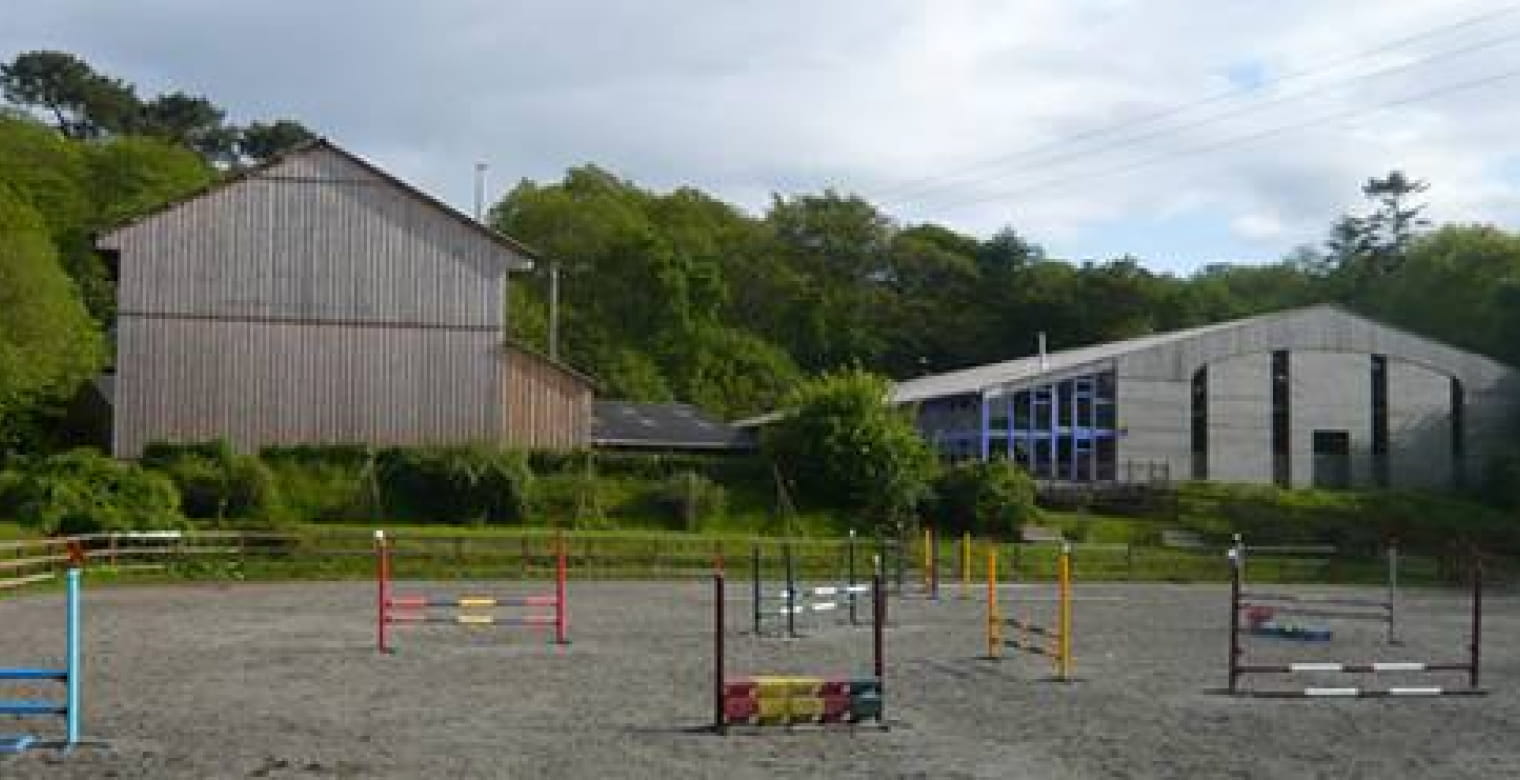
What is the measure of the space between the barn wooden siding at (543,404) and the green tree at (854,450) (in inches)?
250

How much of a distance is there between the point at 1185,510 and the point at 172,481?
3283cm

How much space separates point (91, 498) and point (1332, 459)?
46084 millimetres

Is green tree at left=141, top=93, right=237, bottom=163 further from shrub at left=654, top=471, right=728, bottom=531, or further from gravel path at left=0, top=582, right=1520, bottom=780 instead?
gravel path at left=0, top=582, right=1520, bottom=780

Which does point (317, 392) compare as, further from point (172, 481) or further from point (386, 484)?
point (172, 481)

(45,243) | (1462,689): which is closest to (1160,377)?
(45,243)

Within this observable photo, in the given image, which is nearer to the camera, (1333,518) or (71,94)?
(1333,518)

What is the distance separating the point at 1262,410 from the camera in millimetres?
65750

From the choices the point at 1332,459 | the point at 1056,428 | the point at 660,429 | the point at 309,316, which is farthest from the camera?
the point at 660,429

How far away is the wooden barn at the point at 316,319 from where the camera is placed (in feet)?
169

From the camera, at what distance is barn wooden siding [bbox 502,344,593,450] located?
5394cm

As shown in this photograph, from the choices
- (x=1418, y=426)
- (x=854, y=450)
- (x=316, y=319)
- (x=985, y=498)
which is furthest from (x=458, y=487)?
(x=1418, y=426)

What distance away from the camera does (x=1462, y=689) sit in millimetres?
19766

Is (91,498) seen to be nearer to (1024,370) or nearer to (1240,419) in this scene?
(1240,419)

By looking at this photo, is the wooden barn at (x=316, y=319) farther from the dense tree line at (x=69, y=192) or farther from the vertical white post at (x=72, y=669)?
the vertical white post at (x=72, y=669)
